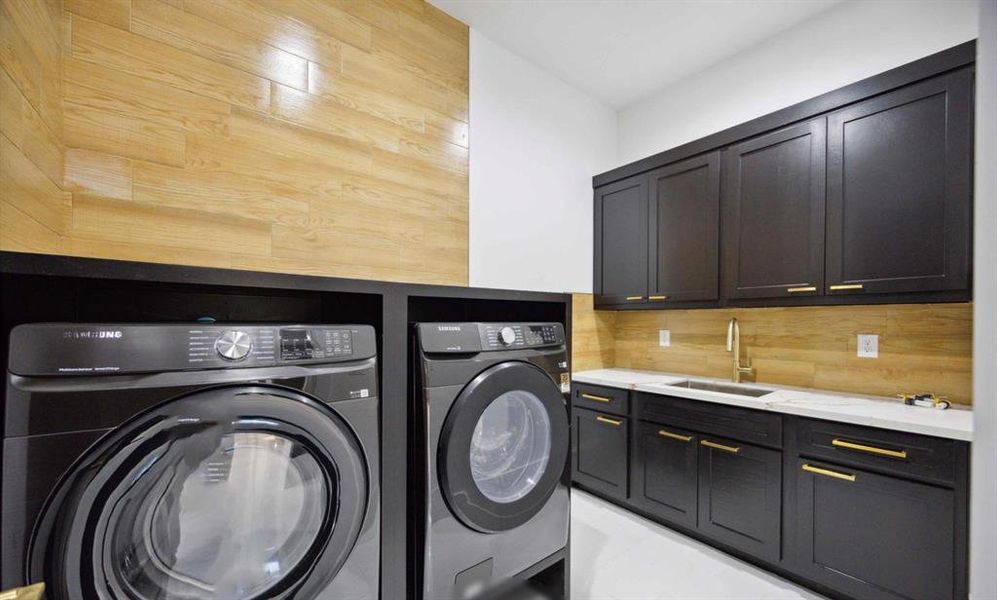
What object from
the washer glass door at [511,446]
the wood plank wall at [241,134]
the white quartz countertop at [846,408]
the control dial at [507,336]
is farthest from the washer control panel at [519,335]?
the white quartz countertop at [846,408]

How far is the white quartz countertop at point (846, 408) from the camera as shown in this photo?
1.57m

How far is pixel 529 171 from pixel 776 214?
148 cm

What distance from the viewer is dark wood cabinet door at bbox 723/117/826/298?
2107 millimetres

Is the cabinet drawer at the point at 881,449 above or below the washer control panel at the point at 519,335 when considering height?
below

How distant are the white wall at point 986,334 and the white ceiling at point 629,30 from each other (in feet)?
6.53

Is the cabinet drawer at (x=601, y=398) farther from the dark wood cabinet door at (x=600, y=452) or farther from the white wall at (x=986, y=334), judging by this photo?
the white wall at (x=986, y=334)

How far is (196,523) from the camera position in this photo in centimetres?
85

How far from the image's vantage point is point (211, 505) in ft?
2.83

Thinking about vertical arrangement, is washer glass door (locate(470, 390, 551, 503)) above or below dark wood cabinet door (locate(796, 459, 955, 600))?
above

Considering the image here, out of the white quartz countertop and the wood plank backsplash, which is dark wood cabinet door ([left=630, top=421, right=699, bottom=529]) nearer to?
the white quartz countertop

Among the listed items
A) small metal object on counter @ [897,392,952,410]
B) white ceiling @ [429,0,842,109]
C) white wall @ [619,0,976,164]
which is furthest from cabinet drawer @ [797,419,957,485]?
white ceiling @ [429,0,842,109]

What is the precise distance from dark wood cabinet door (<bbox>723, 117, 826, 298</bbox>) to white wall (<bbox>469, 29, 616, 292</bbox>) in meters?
1.03

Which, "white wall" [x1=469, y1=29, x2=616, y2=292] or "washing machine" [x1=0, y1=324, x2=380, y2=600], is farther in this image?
"white wall" [x1=469, y1=29, x2=616, y2=292]

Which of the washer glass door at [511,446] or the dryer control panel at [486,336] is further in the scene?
the washer glass door at [511,446]
